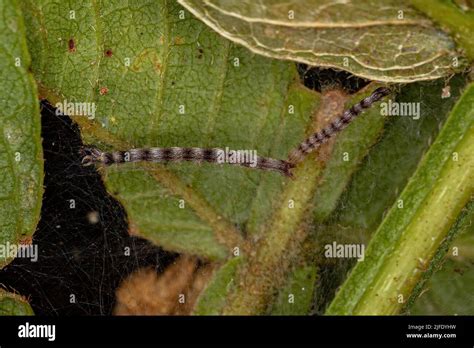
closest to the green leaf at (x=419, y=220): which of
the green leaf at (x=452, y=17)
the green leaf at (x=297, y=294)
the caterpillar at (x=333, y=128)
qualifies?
the green leaf at (x=452, y=17)

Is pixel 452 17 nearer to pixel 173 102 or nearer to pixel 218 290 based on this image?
pixel 173 102

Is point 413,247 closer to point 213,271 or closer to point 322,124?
point 322,124

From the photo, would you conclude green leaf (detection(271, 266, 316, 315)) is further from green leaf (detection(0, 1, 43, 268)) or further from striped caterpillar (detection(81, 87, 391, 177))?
green leaf (detection(0, 1, 43, 268))

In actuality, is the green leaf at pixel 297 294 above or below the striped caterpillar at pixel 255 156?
below

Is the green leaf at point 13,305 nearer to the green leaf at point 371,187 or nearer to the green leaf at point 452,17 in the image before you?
the green leaf at point 371,187

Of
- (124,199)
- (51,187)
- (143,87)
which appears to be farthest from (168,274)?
(143,87)

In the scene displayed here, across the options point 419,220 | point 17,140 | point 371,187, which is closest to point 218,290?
point 371,187
